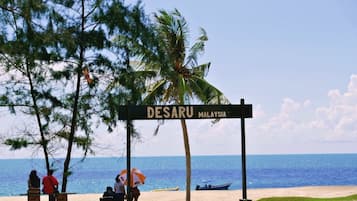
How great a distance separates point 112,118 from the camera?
21.7 metres

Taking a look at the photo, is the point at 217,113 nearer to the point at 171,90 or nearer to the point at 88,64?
the point at 88,64

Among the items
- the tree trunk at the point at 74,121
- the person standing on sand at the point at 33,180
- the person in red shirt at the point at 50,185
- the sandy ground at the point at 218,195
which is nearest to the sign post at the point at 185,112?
the person in red shirt at the point at 50,185

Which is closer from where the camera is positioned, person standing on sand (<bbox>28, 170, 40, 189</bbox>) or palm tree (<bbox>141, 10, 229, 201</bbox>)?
person standing on sand (<bbox>28, 170, 40, 189</bbox>)

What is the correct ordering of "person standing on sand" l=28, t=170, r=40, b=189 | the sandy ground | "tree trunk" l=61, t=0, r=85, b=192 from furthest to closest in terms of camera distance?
the sandy ground → "tree trunk" l=61, t=0, r=85, b=192 → "person standing on sand" l=28, t=170, r=40, b=189

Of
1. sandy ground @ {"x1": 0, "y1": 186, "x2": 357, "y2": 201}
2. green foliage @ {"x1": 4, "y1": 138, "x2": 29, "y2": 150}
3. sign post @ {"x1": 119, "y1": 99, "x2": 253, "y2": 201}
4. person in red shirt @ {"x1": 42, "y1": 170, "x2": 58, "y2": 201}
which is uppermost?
sign post @ {"x1": 119, "y1": 99, "x2": 253, "y2": 201}

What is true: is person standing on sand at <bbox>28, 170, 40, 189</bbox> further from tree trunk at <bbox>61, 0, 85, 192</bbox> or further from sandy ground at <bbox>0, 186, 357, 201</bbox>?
sandy ground at <bbox>0, 186, 357, 201</bbox>

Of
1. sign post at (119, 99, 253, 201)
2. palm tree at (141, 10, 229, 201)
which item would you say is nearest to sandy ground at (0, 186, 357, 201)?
palm tree at (141, 10, 229, 201)

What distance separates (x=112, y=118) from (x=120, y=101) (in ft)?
2.35

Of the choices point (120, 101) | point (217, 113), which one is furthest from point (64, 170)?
point (217, 113)

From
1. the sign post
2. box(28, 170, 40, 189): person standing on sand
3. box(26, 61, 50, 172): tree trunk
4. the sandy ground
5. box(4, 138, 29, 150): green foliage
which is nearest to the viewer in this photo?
the sign post

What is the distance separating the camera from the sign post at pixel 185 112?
15.6 m

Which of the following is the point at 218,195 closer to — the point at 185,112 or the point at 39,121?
the point at 39,121

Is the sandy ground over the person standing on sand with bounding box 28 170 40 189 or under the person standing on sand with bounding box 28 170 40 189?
under

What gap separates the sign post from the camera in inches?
615
